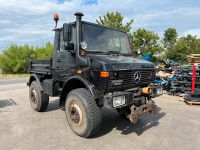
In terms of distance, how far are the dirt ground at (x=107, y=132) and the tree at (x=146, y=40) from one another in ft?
83.7

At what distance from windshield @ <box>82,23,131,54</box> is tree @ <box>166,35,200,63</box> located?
36.9 m

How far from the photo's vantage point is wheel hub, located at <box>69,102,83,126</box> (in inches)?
178

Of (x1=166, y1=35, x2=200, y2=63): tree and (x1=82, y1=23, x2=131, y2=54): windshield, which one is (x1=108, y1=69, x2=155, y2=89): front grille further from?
(x1=166, y1=35, x2=200, y2=63): tree

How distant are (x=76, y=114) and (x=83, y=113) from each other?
30 cm

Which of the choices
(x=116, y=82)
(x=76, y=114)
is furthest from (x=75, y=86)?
(x=116, y=82)

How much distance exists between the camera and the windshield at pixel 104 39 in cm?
480

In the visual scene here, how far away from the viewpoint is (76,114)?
15.2 feet

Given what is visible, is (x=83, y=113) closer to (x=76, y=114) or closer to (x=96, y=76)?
(x=76, y=114)

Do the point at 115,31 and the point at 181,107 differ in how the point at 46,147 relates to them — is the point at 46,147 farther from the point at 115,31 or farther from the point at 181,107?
the point at 181,107

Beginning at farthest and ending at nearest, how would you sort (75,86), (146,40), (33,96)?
(146,40) → (33,96) → (75,86)

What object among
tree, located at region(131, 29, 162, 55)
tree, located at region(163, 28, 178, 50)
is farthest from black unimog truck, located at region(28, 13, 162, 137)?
tree, located at region(163, 28, 178, 50)

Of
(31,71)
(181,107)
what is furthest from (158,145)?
(31,71)

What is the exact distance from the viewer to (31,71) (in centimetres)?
718

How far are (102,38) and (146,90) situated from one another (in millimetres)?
1584
